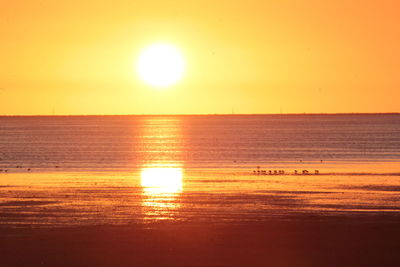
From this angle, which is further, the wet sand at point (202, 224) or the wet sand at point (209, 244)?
the wet sand at point (202, 224)

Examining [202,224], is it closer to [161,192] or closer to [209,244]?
[209,244]

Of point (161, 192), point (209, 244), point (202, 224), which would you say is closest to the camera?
point (209, 244)

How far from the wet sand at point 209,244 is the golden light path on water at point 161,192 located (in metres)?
3.71

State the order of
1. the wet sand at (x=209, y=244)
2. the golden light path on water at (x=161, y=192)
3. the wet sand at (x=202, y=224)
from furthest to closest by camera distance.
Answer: the golden light path on water at (x=161, y=192)
the wet sand at (x=202, y=224)
the wet sand at (x=209, y=244)

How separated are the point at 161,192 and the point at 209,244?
61.1ft

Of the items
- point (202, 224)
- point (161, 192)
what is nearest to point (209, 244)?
point (202, 224)

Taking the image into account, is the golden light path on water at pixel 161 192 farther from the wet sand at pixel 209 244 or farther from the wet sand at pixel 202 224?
the wet sand at pixel 209 244

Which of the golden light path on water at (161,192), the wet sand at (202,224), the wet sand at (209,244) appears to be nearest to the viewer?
the wet sand at (209,244)

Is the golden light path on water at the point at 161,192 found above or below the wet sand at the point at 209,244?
above

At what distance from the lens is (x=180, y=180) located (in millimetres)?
51438

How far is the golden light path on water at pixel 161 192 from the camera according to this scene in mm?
32031

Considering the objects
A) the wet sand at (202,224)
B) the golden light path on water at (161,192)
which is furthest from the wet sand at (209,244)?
the golden light path on water at (161,192)

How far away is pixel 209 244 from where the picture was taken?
23375 millimetres

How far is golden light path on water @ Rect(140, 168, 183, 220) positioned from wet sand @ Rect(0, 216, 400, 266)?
371 centimetres
